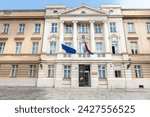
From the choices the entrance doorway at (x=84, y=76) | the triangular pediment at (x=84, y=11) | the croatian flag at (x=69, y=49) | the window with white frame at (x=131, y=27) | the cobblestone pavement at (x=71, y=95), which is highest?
the triangular pediment at (x=84, y=11)

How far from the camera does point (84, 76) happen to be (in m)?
18.5

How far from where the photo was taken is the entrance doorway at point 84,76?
18.2 metres

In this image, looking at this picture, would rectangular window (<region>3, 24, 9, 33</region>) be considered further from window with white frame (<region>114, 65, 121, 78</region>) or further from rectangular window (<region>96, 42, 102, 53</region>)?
window with white frame (<region>114, 65, 121, 78</region>)

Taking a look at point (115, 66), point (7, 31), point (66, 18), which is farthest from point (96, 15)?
point (7, 31)

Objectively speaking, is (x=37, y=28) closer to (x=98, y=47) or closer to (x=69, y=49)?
(x=69, y=49)

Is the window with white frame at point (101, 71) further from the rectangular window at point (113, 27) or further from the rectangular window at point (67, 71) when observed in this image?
the rectangular window at point (113, 27)

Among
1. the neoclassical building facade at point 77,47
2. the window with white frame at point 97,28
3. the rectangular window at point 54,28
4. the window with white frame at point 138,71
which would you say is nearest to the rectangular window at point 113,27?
the neoclassical building facade at point 77,47

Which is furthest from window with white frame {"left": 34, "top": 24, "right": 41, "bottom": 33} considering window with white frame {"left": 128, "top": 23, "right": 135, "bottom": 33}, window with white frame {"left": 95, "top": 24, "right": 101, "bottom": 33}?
window with white frame {"left": 128, "top": 23, "right": 135, "bottom": 33}

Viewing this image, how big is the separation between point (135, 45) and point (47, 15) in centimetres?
1318

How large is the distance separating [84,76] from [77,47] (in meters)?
4.06

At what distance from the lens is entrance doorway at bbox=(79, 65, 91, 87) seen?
59.7ft

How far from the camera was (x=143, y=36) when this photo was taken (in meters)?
19.8

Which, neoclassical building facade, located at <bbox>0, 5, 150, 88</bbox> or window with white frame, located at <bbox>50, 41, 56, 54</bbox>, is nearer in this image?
neoclassical building facade, located at <bbox>0, 5, 150, 88</bbox>

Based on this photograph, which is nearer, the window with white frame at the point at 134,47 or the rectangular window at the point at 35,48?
the window with white frame at the point at 134,47
